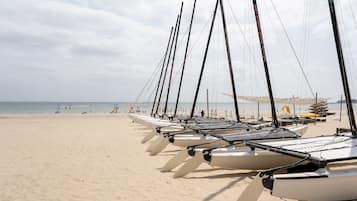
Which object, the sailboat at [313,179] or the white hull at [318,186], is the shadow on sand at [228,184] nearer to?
the sailboat at [313,179]

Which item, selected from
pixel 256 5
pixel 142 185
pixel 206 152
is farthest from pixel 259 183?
pixel 256 5

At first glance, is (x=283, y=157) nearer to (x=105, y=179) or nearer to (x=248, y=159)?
(x=248, y=159)

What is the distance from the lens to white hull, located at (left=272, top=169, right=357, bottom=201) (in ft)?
14.6

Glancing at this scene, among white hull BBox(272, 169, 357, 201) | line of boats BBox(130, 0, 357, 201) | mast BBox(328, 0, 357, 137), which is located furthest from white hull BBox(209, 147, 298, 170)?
white hull BBox(272, 169, 357, 201)

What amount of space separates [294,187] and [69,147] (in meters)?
10.1

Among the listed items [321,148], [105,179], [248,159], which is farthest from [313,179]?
[105,179]

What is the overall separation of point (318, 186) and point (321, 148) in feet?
5.15

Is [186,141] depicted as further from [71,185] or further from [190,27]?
[190,27]

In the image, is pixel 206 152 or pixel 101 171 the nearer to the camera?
pixel 206 152

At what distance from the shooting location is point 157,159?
31.6ft

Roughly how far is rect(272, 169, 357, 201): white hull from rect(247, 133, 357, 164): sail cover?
0.34m

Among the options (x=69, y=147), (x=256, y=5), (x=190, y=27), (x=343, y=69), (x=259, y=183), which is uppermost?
(x=190, y=27)

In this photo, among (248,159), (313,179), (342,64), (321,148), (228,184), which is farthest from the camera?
(342,64)

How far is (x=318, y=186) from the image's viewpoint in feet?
15.4
